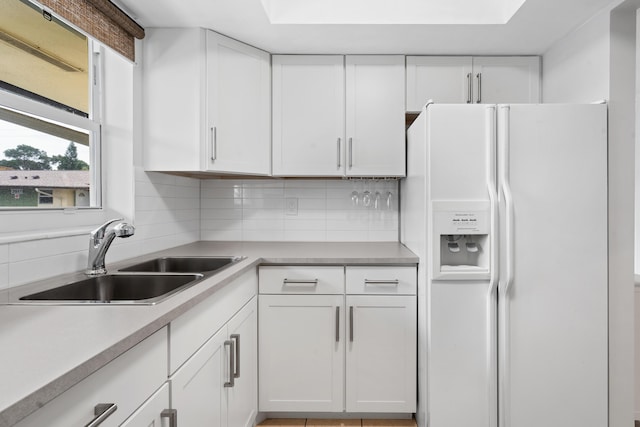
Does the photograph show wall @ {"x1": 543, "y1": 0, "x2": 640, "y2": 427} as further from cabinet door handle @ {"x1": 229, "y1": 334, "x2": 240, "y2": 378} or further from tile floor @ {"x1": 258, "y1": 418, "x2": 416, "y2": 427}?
cabinet door handle @ {"x1": 229, "y1": 334, "x2": 240, "y2": 378}

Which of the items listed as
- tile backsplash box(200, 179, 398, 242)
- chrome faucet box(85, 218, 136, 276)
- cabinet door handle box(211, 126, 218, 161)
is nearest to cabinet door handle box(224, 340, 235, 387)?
chrome faucet box(85, 218, 136, 276)

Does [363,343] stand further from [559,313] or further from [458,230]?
[559,313]

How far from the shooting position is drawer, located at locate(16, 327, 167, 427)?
2.10ft

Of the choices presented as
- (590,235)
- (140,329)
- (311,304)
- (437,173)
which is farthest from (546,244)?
(140,329)

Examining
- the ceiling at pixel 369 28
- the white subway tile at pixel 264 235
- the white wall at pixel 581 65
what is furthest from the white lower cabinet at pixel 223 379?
the white wall at pixel 581 65

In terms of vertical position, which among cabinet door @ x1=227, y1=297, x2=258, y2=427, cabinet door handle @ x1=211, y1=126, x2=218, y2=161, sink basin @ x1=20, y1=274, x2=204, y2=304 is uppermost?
cabinet door handle @ x1=211, y1=126, x2=218, y2=161

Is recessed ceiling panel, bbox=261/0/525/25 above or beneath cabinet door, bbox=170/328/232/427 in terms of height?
above

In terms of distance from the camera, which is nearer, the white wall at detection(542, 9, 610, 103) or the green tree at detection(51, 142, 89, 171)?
the green tree at detection(51, 142, 89, 171)

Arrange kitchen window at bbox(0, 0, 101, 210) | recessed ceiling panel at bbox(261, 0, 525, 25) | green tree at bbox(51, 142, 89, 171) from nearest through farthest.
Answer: kitchen window at bbox(0, 0, 101, 210), green tree at bbox(51, 142, 89, 171), recessed ceiling panel at bbox(261, 0, 525, 25)

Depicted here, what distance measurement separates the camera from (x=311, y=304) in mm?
2004

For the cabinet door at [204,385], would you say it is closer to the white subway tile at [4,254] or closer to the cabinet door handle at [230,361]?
the cabinet door handle at [230,361]

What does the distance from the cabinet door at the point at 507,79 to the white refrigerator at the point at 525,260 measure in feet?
2.14

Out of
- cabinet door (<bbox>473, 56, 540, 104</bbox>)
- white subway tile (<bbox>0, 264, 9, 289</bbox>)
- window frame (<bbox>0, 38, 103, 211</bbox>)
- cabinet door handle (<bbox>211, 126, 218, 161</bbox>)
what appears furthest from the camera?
cabinet door (<bbox>473, 56, 540, 104</bbox>)

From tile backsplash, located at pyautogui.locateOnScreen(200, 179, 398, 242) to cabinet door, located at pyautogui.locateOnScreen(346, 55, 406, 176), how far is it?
0.34 meters
